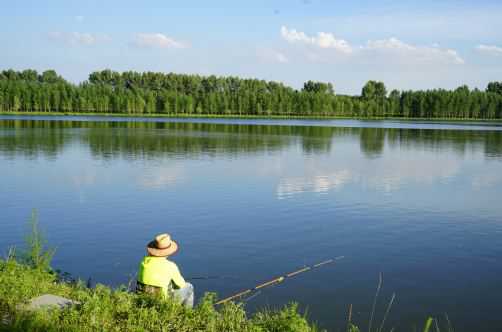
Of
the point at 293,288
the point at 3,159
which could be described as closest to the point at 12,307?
the point at 293,288

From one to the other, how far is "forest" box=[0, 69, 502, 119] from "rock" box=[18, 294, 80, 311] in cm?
13084

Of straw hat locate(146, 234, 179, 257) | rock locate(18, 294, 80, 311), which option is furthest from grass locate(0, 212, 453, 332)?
straw hat locate(146, 234, 179, 257)

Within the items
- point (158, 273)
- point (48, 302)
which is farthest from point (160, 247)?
point (48, 302)

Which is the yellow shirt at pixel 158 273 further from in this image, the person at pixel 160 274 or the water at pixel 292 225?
the water at pixel 292 225

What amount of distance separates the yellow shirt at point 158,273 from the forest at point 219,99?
430 feet

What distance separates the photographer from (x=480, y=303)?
9.96m

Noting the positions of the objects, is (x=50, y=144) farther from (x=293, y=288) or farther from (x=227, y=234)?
(x=293, y=288)

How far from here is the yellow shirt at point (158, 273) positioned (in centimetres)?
717

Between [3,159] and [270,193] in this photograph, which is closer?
[270,193]

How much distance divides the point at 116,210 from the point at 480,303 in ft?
39.3

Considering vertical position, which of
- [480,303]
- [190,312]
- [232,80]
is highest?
[232,80]

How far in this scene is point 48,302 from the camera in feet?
22.2

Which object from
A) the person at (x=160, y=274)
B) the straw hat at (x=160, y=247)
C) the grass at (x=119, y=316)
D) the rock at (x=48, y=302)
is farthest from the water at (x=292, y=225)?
the rock at (x=48, y=302)

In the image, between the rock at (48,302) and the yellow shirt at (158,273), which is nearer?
the rock at (48,302)
